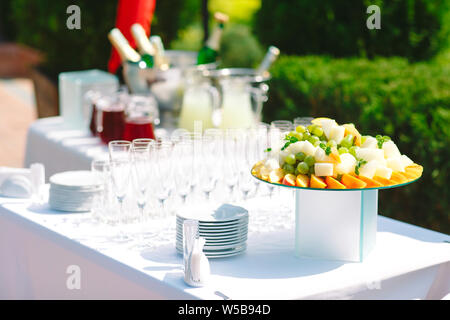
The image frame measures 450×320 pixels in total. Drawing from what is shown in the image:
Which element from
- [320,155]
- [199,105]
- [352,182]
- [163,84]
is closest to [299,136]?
[320,155]

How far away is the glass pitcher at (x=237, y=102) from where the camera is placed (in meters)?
4.17

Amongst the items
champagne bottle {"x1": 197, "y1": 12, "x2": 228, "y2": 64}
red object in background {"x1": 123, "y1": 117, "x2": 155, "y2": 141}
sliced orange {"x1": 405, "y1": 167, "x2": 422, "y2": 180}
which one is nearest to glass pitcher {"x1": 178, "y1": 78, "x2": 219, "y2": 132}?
red object in background {"x1": 123, "y1": 117, "x2": 155, "y2": 141}

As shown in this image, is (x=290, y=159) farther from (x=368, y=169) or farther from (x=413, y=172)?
(x=413, y=172)

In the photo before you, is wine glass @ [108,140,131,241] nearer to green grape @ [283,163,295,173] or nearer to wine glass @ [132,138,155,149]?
wine glass @ [132,138,155,149]

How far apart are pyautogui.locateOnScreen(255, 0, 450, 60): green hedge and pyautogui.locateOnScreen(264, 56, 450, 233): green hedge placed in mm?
612

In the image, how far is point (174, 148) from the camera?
3.01 metres

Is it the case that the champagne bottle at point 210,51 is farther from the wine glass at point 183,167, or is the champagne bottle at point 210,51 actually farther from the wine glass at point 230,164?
the wine glass at point 183,167

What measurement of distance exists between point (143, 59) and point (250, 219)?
5.40 feet

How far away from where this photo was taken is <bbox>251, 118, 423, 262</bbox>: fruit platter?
2.51 meters

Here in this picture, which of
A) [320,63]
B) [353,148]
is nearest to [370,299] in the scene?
[353,148]

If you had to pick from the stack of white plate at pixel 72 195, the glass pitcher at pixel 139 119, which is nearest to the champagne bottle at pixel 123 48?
the glass pitcher at pixel 139 119

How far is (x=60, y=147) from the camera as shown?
14.2 ft

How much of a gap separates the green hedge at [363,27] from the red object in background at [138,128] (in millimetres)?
2678

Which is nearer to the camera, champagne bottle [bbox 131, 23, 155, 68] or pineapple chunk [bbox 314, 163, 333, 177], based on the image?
pineapple chunk [bbox 314, 163, 333, 177]
